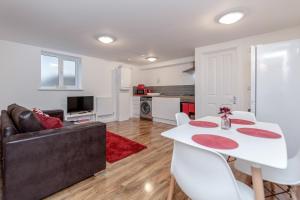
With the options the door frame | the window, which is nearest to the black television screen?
the window

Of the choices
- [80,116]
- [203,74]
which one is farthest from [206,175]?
[80,116]

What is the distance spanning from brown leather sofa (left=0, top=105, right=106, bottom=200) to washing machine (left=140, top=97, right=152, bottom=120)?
12.2ft

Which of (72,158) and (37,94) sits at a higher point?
(37,94)

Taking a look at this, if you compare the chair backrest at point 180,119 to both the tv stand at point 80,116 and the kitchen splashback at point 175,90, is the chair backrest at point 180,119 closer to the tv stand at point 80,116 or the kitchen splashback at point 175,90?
the kitchen splashback at point 175,90

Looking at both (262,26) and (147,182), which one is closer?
(147,182)

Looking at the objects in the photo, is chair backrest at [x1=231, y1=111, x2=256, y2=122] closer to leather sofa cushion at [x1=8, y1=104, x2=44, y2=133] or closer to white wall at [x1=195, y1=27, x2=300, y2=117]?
white wall at [x1=195, y1=27, x2=300, y2=117]

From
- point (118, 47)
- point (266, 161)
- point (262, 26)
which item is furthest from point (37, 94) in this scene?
point (262, 26)

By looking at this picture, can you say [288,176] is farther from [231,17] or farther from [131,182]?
[231,17]

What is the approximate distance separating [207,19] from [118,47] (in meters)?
2.23

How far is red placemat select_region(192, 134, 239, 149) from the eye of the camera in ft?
3.30

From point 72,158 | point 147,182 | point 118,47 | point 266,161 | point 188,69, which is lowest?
point 147,182

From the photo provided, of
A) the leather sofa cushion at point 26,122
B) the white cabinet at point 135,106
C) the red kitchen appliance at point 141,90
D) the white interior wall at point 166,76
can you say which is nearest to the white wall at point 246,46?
the white interior wall at point 166,76

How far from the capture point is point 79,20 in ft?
7.79

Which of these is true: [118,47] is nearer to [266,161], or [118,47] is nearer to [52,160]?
[52,160]
